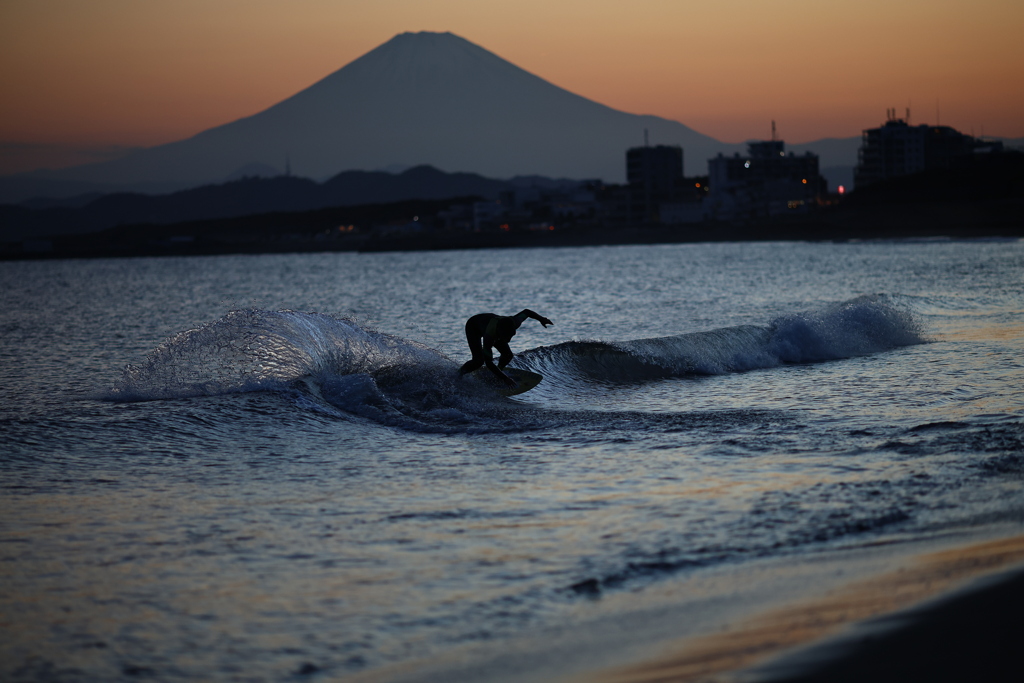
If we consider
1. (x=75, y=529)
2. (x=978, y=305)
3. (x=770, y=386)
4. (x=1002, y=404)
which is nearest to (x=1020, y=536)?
(x=1002, y=404)

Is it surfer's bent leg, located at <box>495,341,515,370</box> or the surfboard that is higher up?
surfer's bent leg, located at <box>495,341,515,370</box>

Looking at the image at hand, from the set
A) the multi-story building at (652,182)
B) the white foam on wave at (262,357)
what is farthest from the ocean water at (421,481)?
the multi-story building at (652,182)

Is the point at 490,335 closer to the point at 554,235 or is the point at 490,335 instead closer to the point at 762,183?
the point at 554,235

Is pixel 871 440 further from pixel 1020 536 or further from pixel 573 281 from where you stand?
pixel 573 281

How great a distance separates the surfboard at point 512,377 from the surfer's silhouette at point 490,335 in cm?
27

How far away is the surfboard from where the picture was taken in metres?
12.0

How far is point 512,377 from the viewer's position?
12.4 metres

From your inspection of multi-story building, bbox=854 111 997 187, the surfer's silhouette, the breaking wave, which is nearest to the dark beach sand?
the breaking wave

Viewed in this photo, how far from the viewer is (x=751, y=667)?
368 centimetres

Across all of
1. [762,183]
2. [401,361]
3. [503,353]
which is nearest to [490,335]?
[503,353]

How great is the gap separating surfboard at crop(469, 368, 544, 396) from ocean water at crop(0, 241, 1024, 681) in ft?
0.64

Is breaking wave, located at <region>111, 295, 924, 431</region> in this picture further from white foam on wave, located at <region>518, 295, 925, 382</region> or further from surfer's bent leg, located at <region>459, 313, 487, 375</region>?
surfer's bent leg, located at <region>459, 313, 487, 375</region>

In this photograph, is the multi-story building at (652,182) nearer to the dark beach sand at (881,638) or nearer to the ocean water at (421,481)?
the ocean water at (421,481)

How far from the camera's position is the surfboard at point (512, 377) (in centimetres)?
1200
